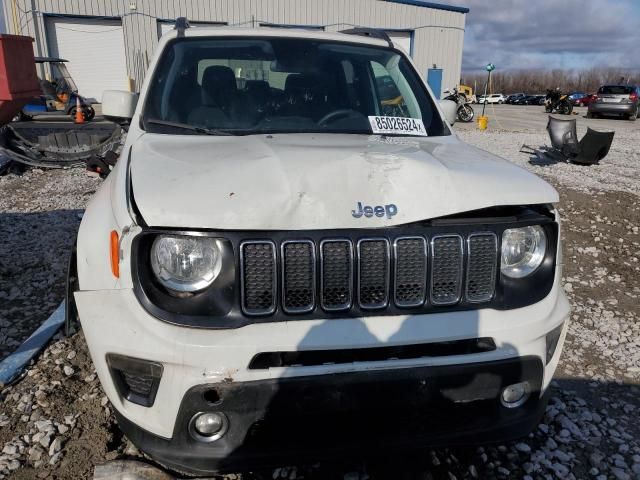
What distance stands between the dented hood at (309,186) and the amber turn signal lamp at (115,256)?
169 millimetres

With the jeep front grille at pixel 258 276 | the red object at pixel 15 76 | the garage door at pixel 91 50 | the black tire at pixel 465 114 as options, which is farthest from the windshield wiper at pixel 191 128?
the black tire at pixel 465 114

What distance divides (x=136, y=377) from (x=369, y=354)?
2.75ft

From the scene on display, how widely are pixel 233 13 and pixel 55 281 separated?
20.6m

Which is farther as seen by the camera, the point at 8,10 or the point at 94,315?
the point at 8,10

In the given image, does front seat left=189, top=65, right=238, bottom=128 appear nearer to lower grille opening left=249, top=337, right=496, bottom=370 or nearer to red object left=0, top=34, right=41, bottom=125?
lower grille opening left=249, top=337, right=496, bottom=370

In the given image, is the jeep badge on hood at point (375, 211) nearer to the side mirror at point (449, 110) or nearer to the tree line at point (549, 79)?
the side mirror at point (449, 110)

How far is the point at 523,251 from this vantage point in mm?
2117

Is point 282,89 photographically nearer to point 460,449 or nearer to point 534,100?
point 460,449

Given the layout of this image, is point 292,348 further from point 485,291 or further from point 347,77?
point 347,77

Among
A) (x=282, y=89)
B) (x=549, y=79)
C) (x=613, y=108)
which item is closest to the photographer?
(x=282, y=89)

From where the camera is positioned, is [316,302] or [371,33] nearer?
[316,302]

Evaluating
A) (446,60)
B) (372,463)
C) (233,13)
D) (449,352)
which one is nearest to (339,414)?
(449,352)

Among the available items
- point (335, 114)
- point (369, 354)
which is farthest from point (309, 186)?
point (335, 114)

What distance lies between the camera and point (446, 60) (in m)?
26.3
